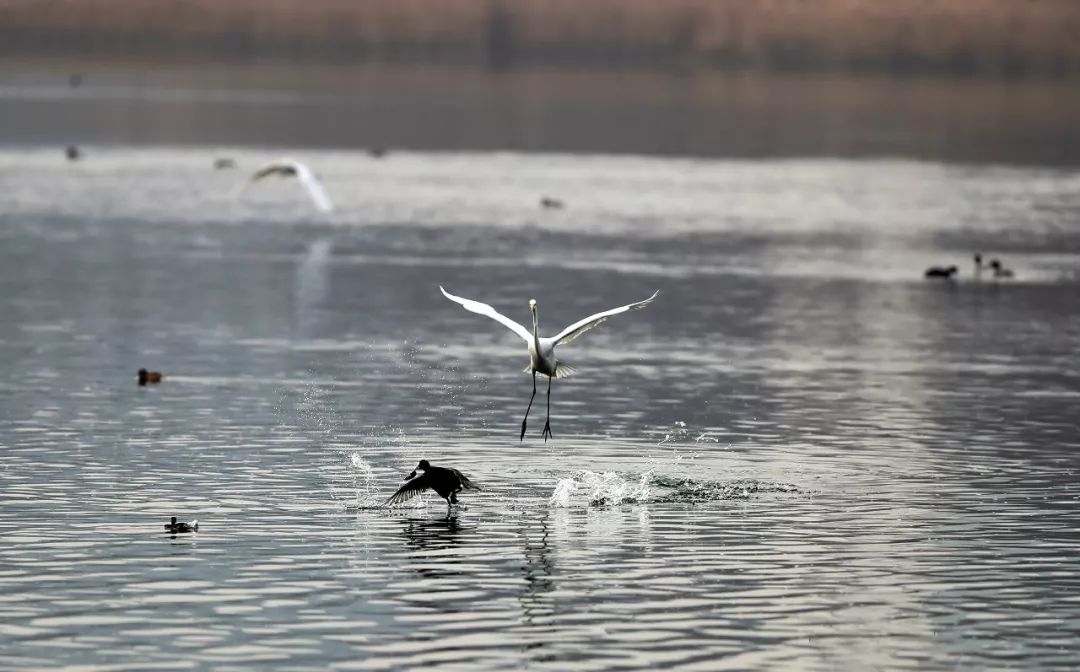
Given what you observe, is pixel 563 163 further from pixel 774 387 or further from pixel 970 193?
pixel 774 387

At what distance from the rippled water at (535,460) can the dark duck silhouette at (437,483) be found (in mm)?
215

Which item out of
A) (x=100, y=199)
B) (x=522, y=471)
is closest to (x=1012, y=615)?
(x=522, y=471)

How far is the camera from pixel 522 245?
219 feet

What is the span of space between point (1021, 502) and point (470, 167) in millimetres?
92886

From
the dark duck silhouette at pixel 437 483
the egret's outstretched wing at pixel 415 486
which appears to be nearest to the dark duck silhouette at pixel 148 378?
the dark duck silhouette at pixel 437 483

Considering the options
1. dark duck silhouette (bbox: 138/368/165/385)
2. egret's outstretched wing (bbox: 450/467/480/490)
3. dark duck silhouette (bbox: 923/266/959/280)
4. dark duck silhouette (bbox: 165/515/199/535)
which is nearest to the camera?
dark duck silhouette (bbox: 165/515/199/535)

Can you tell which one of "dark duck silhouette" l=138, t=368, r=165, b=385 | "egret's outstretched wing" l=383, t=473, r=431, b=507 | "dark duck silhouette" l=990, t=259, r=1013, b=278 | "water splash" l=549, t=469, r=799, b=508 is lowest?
"water splash" l=549, t=469, r=799, b=508

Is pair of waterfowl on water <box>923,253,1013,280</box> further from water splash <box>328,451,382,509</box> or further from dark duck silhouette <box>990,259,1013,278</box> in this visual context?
water splash <box>328,451,382,509</box>

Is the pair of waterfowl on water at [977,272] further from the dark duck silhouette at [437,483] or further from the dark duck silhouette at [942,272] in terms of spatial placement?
the dark duck silhouette at [437,483]

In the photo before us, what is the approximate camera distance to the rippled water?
19.3 m

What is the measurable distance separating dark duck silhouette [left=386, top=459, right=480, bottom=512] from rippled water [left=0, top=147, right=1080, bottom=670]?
0.70 feet

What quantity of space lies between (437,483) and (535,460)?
398 centimetres

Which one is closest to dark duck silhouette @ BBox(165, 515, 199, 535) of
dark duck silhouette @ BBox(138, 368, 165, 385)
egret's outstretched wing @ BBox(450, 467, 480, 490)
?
egret's outstretched wing @ BBox(450, 467, 480, 490)

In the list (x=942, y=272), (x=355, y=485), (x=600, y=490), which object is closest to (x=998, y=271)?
(x=942, y=272)
